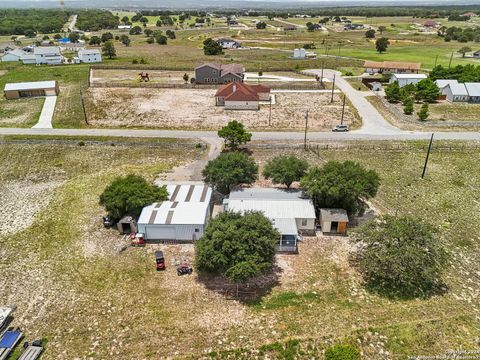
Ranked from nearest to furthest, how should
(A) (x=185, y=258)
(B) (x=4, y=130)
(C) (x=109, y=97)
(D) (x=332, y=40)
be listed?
(A) (x=185, y=258) → (B) (x=4, y=130) → (C) (x=109, y=97) → (D) (x=332, y=40)

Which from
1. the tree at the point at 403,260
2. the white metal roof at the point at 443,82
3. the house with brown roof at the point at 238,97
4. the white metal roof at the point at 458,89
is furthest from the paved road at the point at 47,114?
the white metal roof at the point at 443,82

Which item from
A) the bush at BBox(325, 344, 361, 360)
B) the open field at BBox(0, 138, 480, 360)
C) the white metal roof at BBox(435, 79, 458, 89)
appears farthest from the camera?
the white metal roof at BBox(435, 79, 458, 89)

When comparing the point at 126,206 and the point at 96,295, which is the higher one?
the point at 126,206

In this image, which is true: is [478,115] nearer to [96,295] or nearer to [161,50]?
[96,295]

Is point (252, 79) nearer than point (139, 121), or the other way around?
point (139, 121)

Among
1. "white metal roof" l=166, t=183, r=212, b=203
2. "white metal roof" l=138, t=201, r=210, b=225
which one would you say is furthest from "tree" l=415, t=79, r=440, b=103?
"white metal roof" l=138, t=201, r=210, b=225

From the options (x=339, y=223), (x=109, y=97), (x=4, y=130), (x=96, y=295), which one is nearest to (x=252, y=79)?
(x=109, y=97)

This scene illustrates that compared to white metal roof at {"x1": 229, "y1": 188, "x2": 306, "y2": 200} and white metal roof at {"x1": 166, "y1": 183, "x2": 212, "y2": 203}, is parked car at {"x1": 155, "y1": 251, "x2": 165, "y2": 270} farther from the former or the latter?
white metal roof at {"x1": 229, "y1": 188, "x2": 306, "y2": 200}
